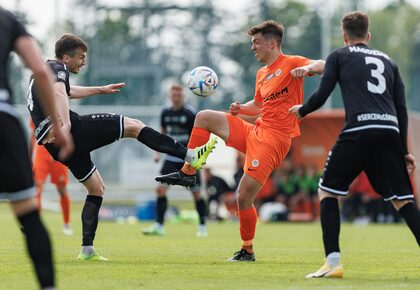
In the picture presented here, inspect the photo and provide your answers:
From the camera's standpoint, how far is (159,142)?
10.7 m

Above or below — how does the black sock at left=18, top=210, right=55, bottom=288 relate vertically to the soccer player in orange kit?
below

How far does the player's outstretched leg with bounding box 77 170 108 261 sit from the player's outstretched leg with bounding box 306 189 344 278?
2842 mm

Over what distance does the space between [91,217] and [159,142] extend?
3.61 feet

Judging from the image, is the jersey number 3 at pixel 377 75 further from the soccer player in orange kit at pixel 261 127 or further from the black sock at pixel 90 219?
the black sock at pixel 90 219

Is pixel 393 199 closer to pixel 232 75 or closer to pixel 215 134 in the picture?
pixel 215 134

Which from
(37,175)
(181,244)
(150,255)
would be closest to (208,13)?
(37,175)

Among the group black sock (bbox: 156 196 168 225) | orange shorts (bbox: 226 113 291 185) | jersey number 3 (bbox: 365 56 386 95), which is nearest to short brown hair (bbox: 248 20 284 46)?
orange shorts (bbox: 226 113 291 185)

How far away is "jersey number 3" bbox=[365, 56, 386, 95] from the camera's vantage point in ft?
28.1

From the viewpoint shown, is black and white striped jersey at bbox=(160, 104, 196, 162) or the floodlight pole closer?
black and white striped jersey at bbox=(160, 104, 196, 162)

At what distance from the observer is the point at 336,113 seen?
29500mm

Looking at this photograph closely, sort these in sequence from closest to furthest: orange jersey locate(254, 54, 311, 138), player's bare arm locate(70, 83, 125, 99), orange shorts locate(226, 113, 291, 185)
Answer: orange shorts locate(226, 113, 291, 185), orange jersey locate(254, 54, 311, 138), player's bare arm locate(70, 83, 125, 99)

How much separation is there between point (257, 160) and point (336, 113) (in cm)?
1907

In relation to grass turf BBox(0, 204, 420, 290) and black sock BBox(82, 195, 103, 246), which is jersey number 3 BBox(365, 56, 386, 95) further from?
black sock BBox(82, 195, 103, 246)

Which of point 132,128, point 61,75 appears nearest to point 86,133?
point 132,128
